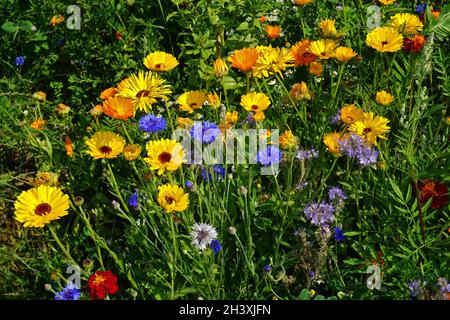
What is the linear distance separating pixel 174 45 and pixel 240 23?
466 mm

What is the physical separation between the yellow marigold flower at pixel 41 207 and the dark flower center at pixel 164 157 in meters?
0.32

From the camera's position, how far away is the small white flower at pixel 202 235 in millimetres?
1850

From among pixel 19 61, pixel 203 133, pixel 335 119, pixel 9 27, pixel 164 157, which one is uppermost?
pixel 9 27

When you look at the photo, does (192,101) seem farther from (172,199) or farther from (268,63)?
(172,199)

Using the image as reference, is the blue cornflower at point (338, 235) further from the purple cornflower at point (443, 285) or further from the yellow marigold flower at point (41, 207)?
the yellow marigold flower at point (41, 207)

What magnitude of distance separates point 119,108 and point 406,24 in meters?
1.28

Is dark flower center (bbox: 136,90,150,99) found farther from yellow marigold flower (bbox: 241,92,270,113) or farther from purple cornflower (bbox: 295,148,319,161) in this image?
purple cornflower (bbox: 295,148,319,161)

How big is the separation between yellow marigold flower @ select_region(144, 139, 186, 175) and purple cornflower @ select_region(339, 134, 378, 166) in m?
0.60

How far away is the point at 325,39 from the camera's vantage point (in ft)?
7.80

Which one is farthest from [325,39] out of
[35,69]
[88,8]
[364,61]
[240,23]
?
[35,69]

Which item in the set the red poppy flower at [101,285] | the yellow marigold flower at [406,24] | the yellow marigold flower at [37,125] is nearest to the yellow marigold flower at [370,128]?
the yellow marigold flower at [406,24]

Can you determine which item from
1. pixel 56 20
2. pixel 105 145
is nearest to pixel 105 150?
pixel 105 145

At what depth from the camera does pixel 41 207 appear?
1.81 meters

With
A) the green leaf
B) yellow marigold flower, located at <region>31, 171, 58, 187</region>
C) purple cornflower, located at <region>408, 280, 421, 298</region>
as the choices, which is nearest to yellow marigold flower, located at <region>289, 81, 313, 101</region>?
purple cornflower, located at <region>408, 280, 421, 298</region>
